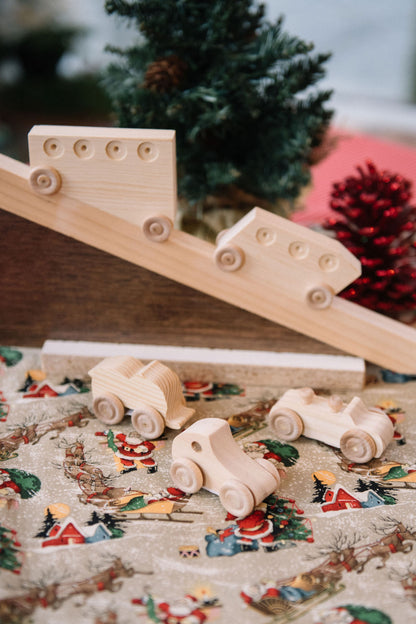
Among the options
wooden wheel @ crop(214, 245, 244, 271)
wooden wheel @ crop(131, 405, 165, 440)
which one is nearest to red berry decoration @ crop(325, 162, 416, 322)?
wooden wheel @ crop(214, 245, 244, 271)

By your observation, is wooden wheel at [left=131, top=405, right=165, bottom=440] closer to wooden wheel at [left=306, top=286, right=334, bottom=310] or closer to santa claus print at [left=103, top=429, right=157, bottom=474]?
santa claus print at [left=103, top=429, right=157, bottom=474]

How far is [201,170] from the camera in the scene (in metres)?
0.87

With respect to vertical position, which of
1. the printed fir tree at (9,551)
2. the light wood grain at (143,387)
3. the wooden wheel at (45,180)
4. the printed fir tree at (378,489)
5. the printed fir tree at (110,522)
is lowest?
the printed fir tree at (378,489)

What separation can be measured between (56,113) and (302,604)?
1894mm

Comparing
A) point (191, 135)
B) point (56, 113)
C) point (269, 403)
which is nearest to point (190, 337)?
point (269, 403)

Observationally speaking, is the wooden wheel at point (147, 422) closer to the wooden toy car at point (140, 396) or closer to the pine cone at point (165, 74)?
the wooden toy car at point (140, 396)

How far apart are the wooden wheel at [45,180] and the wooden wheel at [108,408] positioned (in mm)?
202

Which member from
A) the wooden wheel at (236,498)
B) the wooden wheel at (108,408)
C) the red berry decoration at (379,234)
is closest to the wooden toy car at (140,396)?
the wooden wheel at (108,408)

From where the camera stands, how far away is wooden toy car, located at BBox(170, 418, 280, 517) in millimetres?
532

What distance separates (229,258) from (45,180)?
19cm

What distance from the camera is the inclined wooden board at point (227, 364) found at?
71 centimetres

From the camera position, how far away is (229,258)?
0.68m

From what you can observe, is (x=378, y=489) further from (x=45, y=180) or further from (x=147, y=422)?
(x=45, y=180)

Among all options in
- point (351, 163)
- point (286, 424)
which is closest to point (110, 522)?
point (286, 424)
